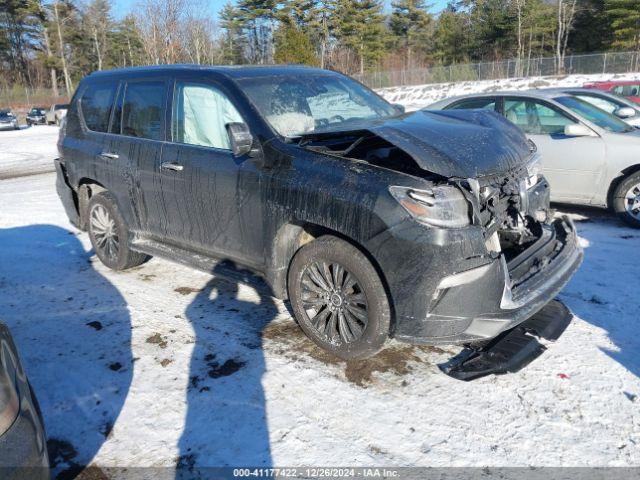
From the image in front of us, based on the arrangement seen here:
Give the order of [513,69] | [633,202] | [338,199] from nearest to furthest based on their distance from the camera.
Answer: [338,199]
[633,202]
[513,69]

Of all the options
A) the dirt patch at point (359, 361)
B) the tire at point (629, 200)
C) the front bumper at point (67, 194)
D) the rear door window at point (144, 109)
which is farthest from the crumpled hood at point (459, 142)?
the front bumper at point (67, 194)

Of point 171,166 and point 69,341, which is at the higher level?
point 171,166

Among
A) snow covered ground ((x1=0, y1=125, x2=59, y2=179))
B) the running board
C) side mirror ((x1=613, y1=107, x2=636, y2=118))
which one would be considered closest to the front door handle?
the running board

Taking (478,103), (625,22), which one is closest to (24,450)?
(478,103)

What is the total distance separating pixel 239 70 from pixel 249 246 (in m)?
1.50

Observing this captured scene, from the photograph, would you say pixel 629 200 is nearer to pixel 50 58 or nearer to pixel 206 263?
pixel 206 263

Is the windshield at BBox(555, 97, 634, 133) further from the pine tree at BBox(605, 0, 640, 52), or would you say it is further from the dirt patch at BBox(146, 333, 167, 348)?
the pine tree at BBox(605, 0, 640, 52)

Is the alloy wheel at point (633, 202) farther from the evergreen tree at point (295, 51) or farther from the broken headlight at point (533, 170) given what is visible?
the evergreen tree at point (295, 51)

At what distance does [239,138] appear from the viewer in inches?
143

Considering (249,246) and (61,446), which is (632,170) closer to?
Answer: (249,246)

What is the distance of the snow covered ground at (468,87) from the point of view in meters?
36.1

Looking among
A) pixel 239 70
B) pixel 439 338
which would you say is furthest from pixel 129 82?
pixel 439 338

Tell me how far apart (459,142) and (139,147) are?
2.83 metres

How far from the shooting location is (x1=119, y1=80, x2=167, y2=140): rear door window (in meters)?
4.52
